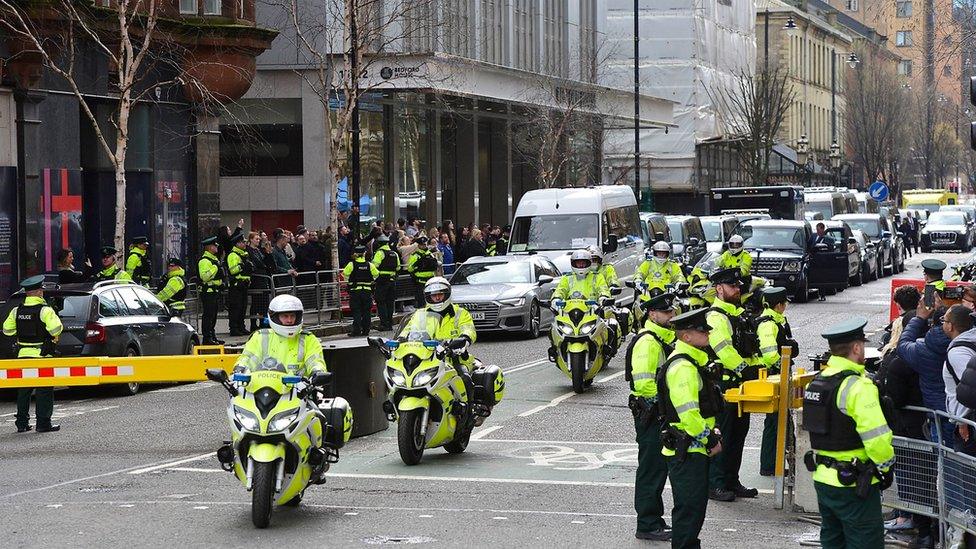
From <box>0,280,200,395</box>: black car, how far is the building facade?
1269 centimetres

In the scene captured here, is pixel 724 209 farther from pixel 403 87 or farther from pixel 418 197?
pixel 403 87

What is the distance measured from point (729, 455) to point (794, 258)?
72.9 ft

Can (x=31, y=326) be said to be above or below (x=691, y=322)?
below

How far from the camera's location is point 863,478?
795cm

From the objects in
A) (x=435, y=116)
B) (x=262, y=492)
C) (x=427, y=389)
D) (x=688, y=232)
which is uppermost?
(x=435, y=116)

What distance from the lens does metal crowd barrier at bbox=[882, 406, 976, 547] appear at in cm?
905

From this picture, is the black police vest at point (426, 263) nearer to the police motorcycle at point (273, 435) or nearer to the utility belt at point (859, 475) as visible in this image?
the police motorcycle at point (273, 435)

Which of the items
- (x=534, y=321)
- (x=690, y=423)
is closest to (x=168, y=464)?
(x=690, y=423)

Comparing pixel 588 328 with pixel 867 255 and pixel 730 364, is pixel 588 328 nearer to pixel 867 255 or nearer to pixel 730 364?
pixel 730 364

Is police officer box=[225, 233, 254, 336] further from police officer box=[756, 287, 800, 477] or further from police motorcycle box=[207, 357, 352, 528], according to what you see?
police motorcycle box=[207, 357, 352, 528]

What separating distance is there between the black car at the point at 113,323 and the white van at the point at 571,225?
371 inches

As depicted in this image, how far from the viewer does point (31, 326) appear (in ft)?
52.1

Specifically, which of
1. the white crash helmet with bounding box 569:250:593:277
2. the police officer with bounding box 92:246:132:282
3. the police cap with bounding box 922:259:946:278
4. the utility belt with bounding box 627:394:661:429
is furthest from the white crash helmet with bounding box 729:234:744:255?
the utility belt with bounding box 627:394:661:429

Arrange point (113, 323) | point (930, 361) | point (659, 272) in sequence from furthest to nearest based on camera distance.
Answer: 1. point (659, 272)
2. point (113, 323)
3. point (930, 361)
